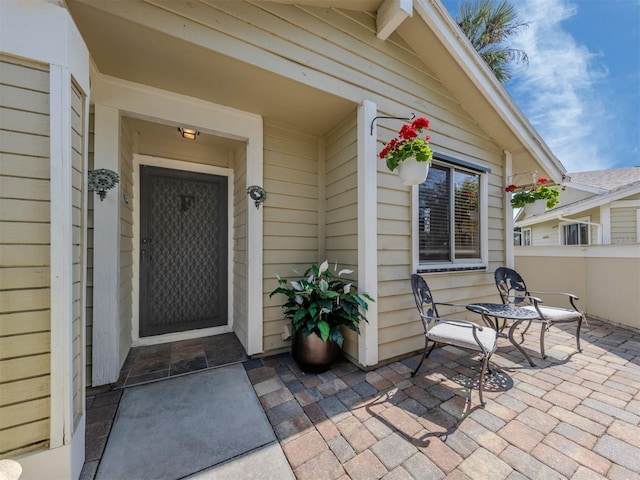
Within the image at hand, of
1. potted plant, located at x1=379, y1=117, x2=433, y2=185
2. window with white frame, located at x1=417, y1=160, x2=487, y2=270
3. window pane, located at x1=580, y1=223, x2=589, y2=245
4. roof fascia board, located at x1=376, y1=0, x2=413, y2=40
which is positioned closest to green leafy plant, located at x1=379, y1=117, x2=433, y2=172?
potted plant, located at x1=379, y1=117, x2=433, y2=185

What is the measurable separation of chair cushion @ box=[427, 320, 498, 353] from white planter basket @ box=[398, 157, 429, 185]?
137 centimetres

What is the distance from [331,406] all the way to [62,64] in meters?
2.59

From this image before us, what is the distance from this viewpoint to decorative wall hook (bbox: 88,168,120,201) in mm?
1948

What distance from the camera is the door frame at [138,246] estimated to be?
2.81 metres

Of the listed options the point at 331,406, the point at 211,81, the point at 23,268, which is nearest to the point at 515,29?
the point at 211,81

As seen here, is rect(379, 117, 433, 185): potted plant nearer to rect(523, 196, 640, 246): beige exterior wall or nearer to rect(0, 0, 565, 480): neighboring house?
rect(0, 0, 565, 480): neighboring house

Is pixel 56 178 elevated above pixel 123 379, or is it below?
above

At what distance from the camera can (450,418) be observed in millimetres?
1671

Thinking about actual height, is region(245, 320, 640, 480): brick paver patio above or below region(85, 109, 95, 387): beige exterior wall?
below

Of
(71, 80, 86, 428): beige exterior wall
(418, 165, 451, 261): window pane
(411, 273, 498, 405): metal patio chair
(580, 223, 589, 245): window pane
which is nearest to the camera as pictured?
(71, 80, 86, 428): beige exterior wall

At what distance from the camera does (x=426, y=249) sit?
9.45 ft

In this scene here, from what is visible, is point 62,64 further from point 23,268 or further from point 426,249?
point 426,249

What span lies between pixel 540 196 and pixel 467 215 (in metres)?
1.02

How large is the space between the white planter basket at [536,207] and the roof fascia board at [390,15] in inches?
113
